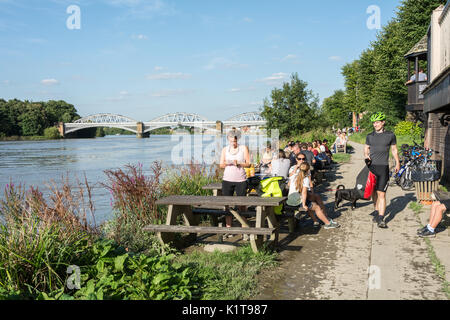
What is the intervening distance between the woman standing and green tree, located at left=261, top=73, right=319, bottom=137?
60.3 ft

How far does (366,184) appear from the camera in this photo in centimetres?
654

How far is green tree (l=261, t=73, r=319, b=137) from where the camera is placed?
2384 centimetres

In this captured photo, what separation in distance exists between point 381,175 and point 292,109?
18269mm

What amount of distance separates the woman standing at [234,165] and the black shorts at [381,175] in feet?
6.94

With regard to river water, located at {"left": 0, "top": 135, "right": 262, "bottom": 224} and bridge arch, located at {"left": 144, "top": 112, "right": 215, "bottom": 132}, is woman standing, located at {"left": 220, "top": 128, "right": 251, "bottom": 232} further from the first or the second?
bridge arch, located at {"left": 144, "top": 112, "right": 215, "bottom": 132}

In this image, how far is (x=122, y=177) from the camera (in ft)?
21.2

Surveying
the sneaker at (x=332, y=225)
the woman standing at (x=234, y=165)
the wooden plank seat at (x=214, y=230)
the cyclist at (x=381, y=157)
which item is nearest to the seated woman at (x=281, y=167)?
the sneaker at (x=332, y=225)

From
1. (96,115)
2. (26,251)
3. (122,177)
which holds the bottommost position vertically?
(26,251)

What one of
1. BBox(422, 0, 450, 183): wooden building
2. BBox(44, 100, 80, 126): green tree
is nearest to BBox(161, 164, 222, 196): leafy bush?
BBox(422, 0, 450, 183): wooden building

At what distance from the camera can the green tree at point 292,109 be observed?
23844 mm

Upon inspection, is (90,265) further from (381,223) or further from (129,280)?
(381,223)
